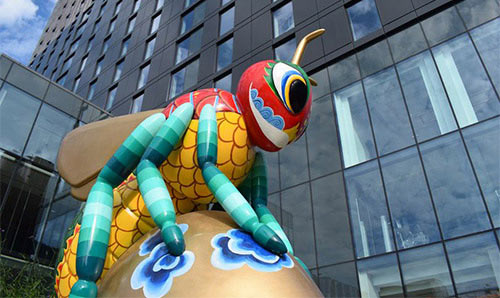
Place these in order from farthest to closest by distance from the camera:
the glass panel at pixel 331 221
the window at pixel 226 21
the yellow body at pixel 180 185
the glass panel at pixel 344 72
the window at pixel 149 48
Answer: the window at pixel 149 48
the window at pixel 226 21
the glass panel at pixel 344 72
the glass panel at pixel 331 221
the yellow body at pixel 180 185

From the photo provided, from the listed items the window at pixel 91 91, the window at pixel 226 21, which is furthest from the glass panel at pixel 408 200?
the window at pixel 91 91

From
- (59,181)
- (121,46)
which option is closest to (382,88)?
(59,181)

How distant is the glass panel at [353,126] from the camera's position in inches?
431

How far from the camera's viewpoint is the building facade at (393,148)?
28.4 feet

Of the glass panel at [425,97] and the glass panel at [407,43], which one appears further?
the glass panel at [407,43]

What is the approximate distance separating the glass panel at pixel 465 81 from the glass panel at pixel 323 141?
333 centimetres

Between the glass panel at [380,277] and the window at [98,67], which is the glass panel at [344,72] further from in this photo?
the window at [98,67]

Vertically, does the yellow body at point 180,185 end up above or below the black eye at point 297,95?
below

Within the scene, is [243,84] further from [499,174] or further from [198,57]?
[198,57]

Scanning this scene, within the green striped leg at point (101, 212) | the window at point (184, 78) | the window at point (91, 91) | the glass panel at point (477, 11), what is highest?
the window at point (91, 91)

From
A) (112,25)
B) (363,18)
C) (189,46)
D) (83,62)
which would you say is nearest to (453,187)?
(363,18)

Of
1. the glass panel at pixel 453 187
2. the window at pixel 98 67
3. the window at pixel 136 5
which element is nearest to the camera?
the glass panel at pixel 453 187

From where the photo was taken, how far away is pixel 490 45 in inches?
379

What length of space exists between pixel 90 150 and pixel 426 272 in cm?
775
